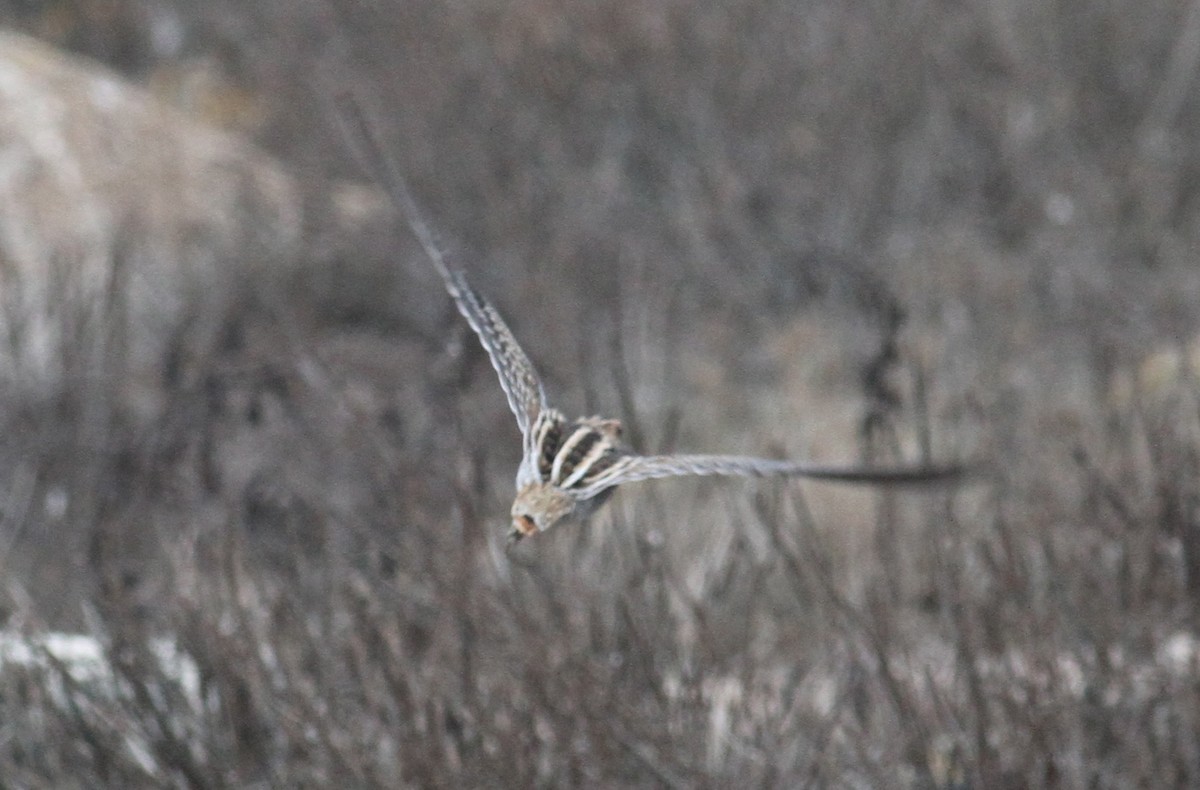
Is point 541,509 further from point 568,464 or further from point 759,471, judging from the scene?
point 759,471

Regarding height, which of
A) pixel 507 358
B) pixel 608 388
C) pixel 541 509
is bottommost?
pixel 541 509

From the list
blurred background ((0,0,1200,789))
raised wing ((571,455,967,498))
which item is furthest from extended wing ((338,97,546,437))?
raised wing ((571,455,967,498))

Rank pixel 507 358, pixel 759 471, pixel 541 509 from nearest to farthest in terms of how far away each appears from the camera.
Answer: pixel 759 471 < pixel 541 509 < pixel 507 358

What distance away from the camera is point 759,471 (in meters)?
2.24

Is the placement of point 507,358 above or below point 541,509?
above

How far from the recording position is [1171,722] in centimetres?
389

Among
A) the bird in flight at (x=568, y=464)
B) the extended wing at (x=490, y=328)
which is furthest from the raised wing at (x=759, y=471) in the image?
the extended wing at (x=490, y=328)

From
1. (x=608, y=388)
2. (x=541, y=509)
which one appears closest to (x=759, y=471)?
(x=541, y=509)

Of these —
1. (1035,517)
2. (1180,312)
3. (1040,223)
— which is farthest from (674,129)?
(1035,517)

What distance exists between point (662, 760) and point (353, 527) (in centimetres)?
93

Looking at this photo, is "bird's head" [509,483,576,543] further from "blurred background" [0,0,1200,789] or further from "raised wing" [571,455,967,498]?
"blurred background" [0,0,1200,789]

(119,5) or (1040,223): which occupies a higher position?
(119,5)

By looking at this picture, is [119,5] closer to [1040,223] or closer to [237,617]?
[1040,223]

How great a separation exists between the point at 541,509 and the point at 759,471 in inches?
11.9
